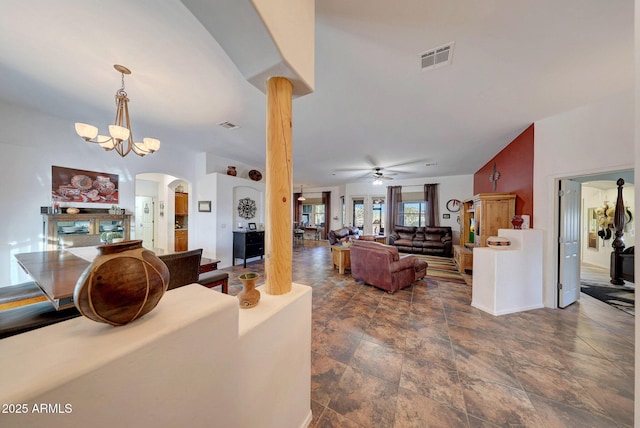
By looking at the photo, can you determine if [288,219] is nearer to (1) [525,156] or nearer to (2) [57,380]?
(2) [57,380]

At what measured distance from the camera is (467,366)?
1.95m

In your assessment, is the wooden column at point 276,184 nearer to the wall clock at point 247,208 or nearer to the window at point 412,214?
the wall clock at point 247,208

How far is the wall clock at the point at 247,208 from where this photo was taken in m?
5.67

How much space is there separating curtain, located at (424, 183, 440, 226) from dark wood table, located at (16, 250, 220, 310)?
24.6 feet

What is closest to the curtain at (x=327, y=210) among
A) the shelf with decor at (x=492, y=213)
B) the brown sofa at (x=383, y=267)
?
the brown sofa at (x=383, y=267)

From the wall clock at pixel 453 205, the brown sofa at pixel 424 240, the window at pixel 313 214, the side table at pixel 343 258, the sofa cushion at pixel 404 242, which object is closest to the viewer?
the side table at pixel 343 258

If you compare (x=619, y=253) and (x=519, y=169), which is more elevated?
(x=519, y=169)

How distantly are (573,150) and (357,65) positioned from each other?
3.21m

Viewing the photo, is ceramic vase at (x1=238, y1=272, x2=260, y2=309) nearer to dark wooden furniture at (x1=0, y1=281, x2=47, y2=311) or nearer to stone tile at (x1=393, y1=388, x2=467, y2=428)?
stone tile at (x1=393, y1=388, x2=467, y2=428)

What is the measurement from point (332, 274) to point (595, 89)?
4671mm

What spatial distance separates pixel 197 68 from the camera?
2.11 m

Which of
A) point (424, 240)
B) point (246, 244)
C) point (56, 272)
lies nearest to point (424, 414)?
point (56, 272)

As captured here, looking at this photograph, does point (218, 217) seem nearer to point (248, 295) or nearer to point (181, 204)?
point (181, 204)

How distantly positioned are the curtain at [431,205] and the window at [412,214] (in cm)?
30
